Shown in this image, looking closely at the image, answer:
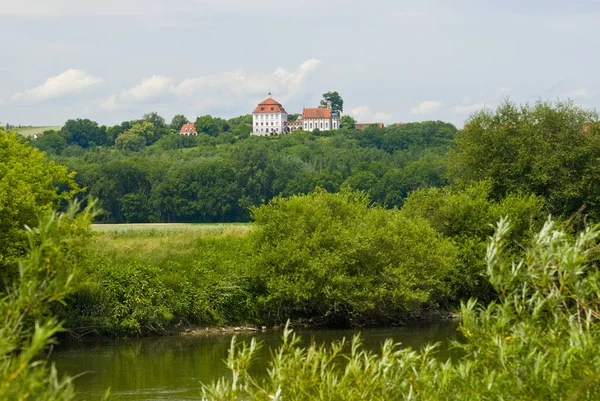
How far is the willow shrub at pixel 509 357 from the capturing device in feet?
32.5

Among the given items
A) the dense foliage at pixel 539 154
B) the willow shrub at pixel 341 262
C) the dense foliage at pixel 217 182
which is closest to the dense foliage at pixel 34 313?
the willow shrub at pixel 341 262

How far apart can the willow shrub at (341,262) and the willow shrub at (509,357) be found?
1042 inches

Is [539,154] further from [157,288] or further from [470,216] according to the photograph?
[157,288]

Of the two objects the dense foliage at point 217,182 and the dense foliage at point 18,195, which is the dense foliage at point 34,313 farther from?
the dense foliage at point 217,182

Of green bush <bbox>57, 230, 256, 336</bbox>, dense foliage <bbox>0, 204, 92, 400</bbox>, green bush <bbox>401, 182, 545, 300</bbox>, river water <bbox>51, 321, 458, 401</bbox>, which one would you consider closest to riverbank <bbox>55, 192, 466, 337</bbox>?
green bush <bbox>57, 230, 256, 336</bbox>

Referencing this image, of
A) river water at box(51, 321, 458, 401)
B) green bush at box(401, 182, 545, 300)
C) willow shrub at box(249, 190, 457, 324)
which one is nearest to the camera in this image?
river water at box(51, 321, 458, 401)

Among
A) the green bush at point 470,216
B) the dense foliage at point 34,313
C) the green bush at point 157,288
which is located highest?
the dense foliage at point 34,313

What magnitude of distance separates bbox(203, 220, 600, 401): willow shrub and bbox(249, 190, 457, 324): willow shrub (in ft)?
86.8

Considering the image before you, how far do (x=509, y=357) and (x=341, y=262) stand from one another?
94.3ft

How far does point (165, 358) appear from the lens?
3178 cm

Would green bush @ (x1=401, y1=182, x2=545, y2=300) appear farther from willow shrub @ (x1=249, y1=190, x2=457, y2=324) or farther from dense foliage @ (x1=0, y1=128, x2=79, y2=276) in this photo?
Result: dense foliage @ (x1=0, y1=128, x2=79, y2=276)

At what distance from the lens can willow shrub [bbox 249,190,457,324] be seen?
39031mm

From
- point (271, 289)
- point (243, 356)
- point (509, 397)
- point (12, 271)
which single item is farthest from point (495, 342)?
point (271, 289)

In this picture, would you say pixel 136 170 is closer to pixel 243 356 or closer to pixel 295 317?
pixel 295 317
